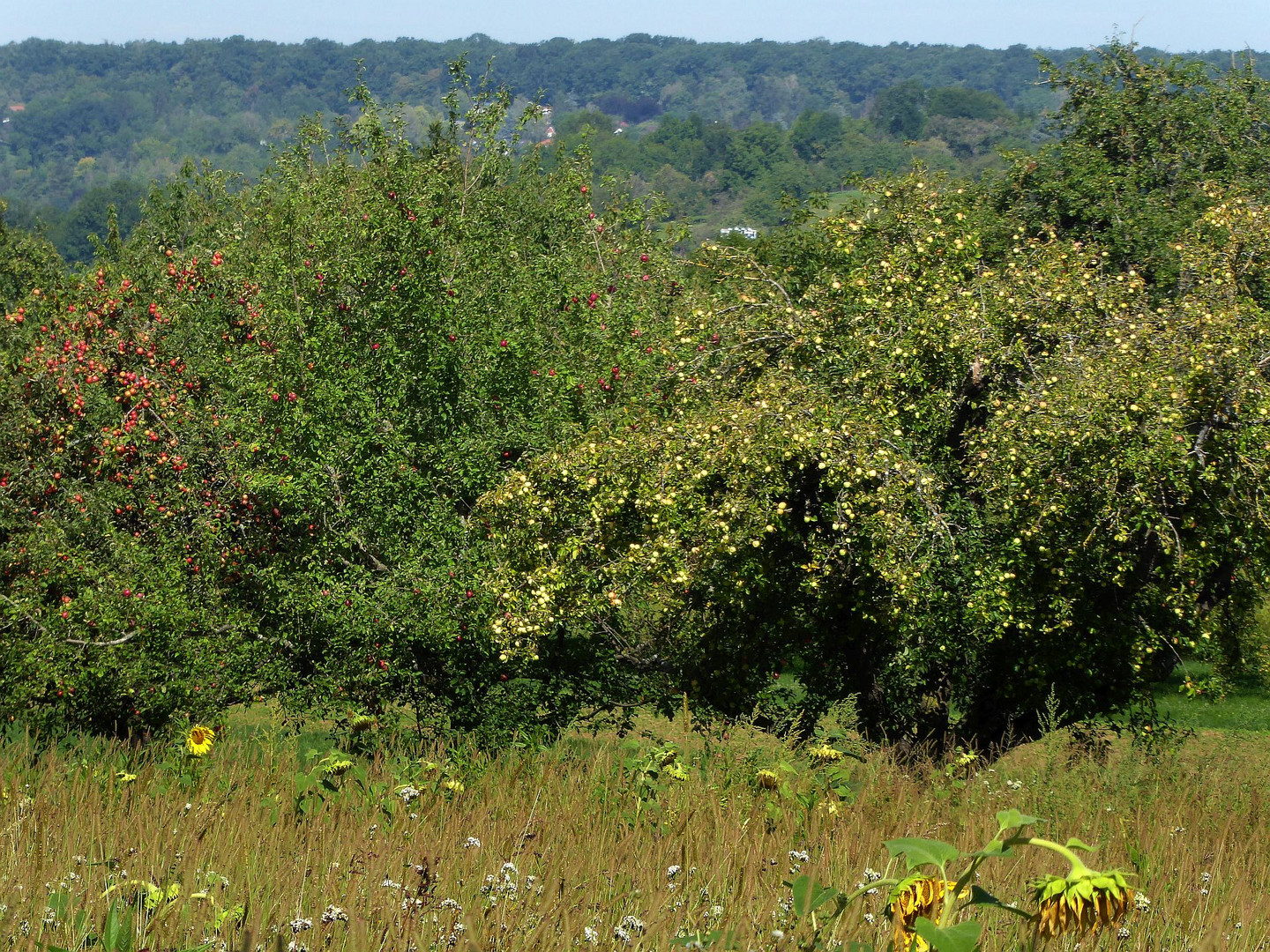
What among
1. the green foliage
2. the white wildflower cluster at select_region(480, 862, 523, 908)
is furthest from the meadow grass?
the green foliage

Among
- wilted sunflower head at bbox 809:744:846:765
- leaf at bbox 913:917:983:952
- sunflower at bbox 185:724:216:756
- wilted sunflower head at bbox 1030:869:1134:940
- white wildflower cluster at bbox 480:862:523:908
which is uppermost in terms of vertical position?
leaf at bbox 913:917:983:952

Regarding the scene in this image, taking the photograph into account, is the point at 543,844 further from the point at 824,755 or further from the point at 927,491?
the point at 927,491

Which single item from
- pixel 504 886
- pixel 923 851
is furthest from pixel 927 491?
pixel 923 851

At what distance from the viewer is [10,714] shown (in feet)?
36.3

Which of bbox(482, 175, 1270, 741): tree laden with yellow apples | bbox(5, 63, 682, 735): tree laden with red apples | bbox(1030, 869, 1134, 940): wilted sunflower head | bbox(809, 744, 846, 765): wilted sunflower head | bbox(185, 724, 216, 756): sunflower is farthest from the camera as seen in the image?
bbox(5, 63, 682, 735): tree laden with red apples

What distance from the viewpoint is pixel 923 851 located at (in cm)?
199

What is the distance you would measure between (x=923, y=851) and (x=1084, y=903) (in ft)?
1.15

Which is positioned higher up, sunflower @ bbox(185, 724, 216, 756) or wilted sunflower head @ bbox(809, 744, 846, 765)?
sunflower @ bbox(185, 724, 216, 756)

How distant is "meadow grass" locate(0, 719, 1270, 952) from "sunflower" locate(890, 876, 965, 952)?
262 millimetres

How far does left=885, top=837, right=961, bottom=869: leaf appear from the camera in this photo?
1.97 meters

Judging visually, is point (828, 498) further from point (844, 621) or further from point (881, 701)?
point (881, 701)

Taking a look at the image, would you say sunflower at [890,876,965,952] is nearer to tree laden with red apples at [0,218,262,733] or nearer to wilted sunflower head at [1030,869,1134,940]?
wilted sunflower head at [1030,869,1134,940]

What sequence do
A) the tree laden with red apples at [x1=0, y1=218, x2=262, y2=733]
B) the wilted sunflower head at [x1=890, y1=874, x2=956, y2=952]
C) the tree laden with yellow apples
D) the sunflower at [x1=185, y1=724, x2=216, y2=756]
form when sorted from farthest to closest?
the tree laden with red apples at [x1=0, y1=218, x2=262, y2=733]
the tree laden with yellow apples
the sunflower at [x1=185, y1=724, x2=216, y2=756]
the wilted sunflower head at [x1=890, y1=874, x2=956, y2=952]

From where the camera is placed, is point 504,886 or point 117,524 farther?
point 117,524
